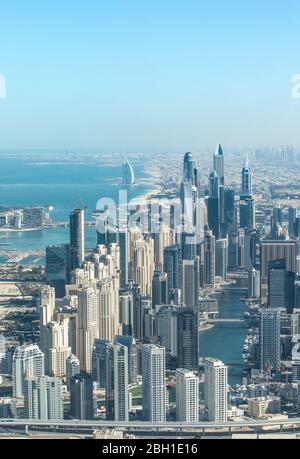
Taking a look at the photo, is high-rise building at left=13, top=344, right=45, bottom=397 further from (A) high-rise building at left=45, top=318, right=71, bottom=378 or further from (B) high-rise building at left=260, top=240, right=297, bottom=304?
(B) high-rise building at left=260, top=240, right=297, bottom=304

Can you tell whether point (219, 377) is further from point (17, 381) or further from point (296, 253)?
point (296, 253)

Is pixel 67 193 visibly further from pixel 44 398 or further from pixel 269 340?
pixel 44 398

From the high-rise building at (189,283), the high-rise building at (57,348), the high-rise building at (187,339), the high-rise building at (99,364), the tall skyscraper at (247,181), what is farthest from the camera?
the tall skyscraper at (247,181)

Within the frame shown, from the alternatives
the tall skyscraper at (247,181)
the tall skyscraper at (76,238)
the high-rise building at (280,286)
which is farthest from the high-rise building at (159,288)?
the tall skyscraper at (247,181)

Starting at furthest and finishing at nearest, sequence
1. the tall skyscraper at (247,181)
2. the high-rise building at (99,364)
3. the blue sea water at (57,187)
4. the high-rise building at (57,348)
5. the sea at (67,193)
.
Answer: the tall skyscraper at (247,181)
the blue sea water at (57,187)
the sea at (67,193)
the high-rise building at (57,348)
the high-rise building at (99,364)

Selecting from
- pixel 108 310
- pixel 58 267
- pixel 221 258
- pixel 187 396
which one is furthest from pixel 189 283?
pixel 187 396

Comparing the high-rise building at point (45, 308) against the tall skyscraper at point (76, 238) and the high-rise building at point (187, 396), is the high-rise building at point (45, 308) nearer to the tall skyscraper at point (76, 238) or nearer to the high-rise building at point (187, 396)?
the tall skyscraper at point (76, 238)
